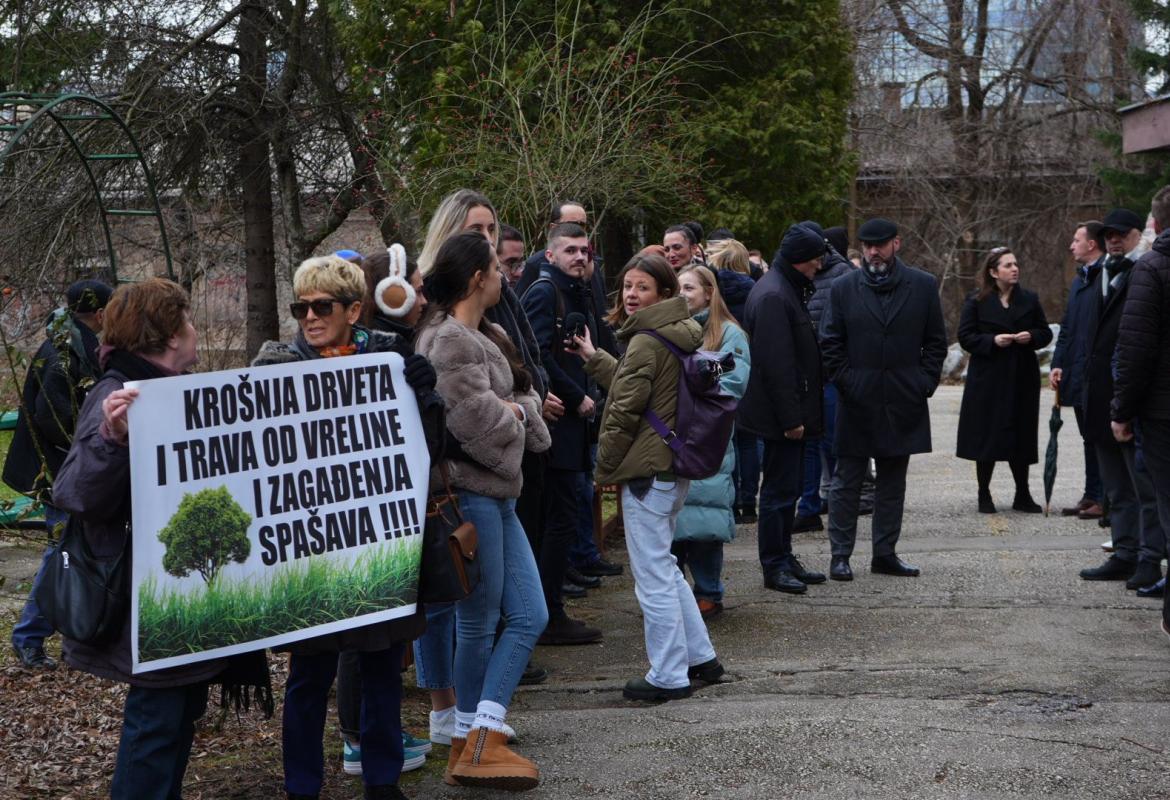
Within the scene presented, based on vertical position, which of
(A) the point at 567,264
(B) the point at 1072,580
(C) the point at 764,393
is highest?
→ (A) the point at 567,264

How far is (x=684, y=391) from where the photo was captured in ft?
19.9

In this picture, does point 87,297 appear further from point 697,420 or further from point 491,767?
point 491,767

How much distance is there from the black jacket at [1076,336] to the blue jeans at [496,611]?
565 centimetres

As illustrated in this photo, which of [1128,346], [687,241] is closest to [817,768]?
[1128,346]

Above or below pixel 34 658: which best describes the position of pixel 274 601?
above

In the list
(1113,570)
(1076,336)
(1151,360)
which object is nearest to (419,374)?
(1151,360)

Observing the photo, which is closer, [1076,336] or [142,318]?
[142,318]

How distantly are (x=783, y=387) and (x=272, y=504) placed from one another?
14.3 feet

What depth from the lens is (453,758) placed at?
495cm

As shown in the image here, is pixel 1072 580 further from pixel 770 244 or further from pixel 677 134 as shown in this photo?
pixel 770 244

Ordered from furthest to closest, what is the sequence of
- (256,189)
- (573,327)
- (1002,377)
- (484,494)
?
(256,189) < (1002,377) < (573,327) < (484,494)

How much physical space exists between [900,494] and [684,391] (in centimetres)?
289

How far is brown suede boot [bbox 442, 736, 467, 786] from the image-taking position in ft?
16.1

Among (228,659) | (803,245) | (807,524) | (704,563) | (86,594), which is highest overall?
(803,245)
